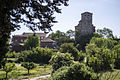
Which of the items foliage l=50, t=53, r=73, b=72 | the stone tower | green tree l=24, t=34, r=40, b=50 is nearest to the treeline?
foliage l=50, t=53, r=73, b=72

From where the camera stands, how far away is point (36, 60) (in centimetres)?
3762

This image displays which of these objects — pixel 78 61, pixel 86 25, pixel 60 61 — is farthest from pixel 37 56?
pixel 86 25

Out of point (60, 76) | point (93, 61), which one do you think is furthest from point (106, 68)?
point (60, 76)

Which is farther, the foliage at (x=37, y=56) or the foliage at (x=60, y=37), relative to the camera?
the foliage at (x=60, y=37)

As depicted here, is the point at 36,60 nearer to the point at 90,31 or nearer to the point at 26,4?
the point at 26,4

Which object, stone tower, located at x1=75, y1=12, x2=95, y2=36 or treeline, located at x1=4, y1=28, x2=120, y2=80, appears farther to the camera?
stone tower, located at x1=75, y1=12, x2=95, y2=36

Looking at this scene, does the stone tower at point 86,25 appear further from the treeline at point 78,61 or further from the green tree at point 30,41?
the green tree at point 30,41

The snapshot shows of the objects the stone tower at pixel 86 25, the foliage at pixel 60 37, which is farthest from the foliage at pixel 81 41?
the foliage at pixel 60 37

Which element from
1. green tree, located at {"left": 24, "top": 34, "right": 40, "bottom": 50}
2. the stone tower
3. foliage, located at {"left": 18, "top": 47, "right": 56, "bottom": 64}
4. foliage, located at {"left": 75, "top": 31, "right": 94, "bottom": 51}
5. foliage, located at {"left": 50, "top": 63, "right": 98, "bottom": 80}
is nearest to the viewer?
foliage, located at {"left": 50, "top": 63, "right": 98, "bottom": 80}

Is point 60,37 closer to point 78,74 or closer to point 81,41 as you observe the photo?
point 81,41

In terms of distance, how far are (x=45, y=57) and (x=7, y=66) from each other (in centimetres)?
1773

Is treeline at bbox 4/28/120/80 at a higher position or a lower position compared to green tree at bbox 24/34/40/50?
lower

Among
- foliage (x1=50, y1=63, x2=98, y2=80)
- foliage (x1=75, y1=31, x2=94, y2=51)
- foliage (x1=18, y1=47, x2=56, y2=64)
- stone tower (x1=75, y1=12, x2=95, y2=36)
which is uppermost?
stone tower (x1=75, y1=12, x2=95, y2=36)

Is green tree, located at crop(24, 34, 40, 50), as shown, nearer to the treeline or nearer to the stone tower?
the treeline
